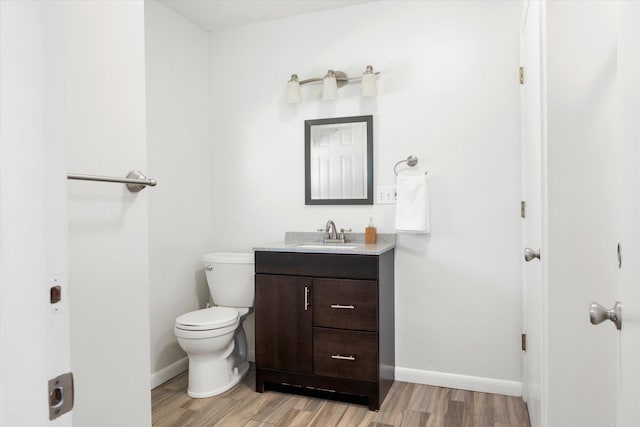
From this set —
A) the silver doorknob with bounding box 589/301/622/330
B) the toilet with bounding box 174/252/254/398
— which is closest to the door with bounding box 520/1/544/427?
the silver doorknob with bounding box 589/301/622/330

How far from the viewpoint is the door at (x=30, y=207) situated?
18.9 inches

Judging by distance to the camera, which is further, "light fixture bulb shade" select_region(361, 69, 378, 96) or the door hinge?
"light fixture bulb shade" select_region(361, 69, 378, 96)

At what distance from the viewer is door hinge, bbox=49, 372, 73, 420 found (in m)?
0.51

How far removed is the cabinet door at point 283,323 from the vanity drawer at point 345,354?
62mm

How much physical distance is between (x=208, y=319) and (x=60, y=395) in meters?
2.08

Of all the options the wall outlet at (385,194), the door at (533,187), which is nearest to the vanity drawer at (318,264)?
the wall outlet at (385,194)

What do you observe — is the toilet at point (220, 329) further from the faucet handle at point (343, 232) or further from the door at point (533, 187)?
the door at point (533, 187)

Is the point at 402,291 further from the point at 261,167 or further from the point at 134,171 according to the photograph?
the point at 134,171

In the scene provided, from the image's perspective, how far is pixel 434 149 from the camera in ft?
8.80

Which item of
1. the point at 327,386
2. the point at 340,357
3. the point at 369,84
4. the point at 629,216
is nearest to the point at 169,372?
the point at 327,386

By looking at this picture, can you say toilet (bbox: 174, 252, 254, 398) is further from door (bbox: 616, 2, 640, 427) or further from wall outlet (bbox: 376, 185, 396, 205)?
door (bbox: 616, 2, 640, 427)

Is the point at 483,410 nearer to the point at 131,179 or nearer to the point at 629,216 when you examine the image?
the point at 629,216

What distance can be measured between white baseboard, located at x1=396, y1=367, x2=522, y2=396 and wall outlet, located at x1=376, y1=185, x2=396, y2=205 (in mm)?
1097

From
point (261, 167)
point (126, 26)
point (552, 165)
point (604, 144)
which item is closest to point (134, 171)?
point (126, 26)
